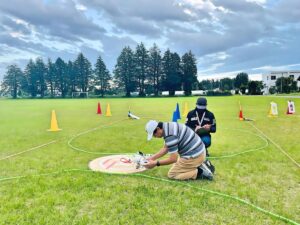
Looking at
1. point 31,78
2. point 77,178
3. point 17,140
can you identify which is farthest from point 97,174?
point 31,78

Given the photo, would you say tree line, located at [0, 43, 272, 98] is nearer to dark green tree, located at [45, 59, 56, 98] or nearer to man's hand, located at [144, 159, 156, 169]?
dark green tree, located at [45, 59, 56, 98]

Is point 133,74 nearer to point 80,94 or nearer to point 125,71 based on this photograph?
point 125,71

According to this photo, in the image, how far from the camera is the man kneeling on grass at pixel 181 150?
4949mm

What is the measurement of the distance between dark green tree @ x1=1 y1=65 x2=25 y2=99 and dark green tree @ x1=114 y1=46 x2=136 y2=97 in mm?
31070

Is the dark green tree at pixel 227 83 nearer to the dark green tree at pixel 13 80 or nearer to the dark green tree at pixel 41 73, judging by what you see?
the dark green tree at pixel 41 73

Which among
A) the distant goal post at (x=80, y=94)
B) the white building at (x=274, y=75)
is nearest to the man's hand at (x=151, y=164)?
the distant goal post at (x=80, y=94)

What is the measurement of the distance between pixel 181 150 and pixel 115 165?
6.03 feet

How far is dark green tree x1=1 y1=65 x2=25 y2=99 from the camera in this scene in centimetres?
8994

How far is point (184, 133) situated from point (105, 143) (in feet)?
15.3

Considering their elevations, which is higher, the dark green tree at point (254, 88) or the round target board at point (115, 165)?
the dark green tree at point (254, 88)

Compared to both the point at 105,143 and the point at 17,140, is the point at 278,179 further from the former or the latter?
the point at 17,140

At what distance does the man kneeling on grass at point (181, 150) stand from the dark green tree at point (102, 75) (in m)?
77.7

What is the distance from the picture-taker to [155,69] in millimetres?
81000

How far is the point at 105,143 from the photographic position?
30.6 feet
